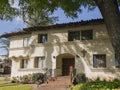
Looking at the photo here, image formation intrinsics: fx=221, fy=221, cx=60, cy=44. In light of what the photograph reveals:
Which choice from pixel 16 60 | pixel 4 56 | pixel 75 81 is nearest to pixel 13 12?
pixel 75 81

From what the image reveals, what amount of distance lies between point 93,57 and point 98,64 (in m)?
0.97

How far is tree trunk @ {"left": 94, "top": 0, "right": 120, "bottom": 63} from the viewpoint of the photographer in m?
10.2

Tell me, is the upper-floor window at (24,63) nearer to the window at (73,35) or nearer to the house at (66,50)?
the house at (66,50)

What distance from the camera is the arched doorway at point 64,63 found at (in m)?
27.8

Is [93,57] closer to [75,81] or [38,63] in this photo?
[75,81]

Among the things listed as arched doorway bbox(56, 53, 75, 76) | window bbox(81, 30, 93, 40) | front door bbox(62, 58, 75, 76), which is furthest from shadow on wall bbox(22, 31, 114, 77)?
front door bbox(62, 58, 75, 76)

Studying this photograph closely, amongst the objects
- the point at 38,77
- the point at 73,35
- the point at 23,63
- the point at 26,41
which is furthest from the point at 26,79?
the point at 73,35

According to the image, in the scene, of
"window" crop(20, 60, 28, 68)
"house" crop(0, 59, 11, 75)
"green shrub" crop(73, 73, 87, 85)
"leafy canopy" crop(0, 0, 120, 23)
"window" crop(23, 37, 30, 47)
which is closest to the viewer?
"leafy canopy" crop(0, 0, 120, 23)

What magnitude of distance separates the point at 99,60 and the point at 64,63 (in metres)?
5.50

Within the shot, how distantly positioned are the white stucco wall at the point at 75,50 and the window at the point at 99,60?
14.6 inches

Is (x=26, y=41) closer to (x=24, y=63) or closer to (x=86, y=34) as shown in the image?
(x=24, y=63)

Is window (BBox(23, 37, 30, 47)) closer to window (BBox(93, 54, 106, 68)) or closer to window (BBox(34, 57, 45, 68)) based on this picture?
window (BBox(34, 57, 45, 68))

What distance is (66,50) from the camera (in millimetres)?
26547

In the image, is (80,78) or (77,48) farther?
(77,48)
